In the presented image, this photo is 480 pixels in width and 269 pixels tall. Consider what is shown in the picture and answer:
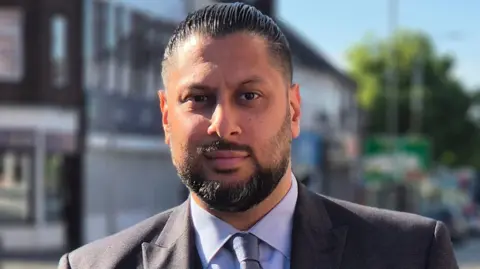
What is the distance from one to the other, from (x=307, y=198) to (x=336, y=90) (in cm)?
4393

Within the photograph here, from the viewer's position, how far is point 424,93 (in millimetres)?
62625

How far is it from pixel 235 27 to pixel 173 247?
52 cm

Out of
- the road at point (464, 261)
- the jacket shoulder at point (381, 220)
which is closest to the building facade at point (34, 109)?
the road at point (464, 261)

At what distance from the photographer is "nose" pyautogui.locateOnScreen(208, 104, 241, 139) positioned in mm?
1973

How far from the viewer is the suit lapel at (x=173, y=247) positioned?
7.03 feet

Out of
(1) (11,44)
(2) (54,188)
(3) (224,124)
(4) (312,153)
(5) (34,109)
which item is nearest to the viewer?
(3) (224,124)

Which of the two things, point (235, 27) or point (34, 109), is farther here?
point (34, 109)

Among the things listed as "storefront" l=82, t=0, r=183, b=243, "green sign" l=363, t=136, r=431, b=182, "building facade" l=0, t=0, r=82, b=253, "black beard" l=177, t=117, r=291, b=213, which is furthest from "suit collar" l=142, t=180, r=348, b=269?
"green sign" l=363, t=136, r=431, b=182

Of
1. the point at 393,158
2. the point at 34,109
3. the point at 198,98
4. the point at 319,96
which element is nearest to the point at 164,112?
the point at 198,98

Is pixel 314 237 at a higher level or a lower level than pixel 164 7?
higher

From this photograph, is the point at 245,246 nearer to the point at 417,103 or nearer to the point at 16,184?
the point at 16,184

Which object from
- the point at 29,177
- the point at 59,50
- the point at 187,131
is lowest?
the point at 29,177

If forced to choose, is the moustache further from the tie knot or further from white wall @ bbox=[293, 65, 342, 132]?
white wall @ bbox=[293, 65, 342, 132]

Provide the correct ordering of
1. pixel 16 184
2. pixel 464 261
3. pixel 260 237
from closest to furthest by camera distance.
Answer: pixel 260 237 < pixel 16 184 < pixel 464 261
